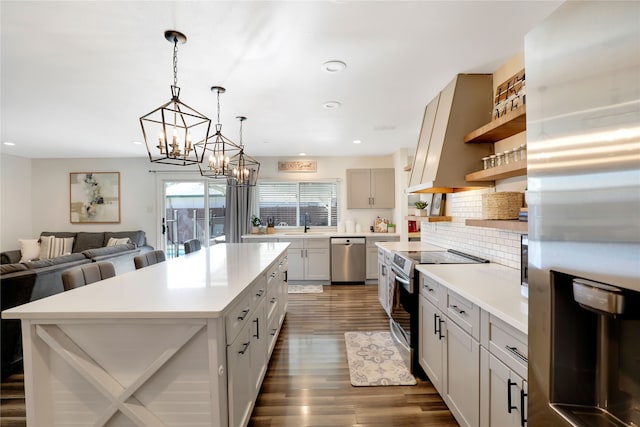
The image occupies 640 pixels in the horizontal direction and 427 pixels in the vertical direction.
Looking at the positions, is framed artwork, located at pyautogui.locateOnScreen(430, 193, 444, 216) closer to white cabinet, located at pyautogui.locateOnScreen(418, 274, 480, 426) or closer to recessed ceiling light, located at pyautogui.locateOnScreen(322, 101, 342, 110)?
white cabinet, located at pyautogui.locateOnScreen(418, 274, 480, 426)

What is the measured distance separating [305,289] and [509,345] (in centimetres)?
424

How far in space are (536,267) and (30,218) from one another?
8.60 meters

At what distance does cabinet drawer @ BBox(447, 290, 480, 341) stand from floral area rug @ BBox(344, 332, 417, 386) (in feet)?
3.04

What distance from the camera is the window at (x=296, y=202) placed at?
6.37 meters

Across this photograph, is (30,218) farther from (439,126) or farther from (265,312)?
(439,126)

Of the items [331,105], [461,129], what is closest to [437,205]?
[461,129]

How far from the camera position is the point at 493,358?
1.43 meters

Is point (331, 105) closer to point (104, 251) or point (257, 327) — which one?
point (257, 327)

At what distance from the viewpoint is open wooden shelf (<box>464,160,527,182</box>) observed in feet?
6.10

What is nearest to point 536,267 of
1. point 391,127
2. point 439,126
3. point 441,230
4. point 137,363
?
point 137,363

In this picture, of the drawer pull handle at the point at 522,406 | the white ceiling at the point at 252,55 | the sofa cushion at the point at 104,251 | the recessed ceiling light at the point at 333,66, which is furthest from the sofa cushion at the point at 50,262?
the drawer pull handle at the point at 522,406

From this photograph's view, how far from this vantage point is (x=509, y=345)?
1301 mm

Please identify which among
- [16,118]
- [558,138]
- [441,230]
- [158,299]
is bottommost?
[158,299]

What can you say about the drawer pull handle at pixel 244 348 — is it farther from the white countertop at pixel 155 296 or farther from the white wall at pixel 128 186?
the white wall at pixel 128 186
